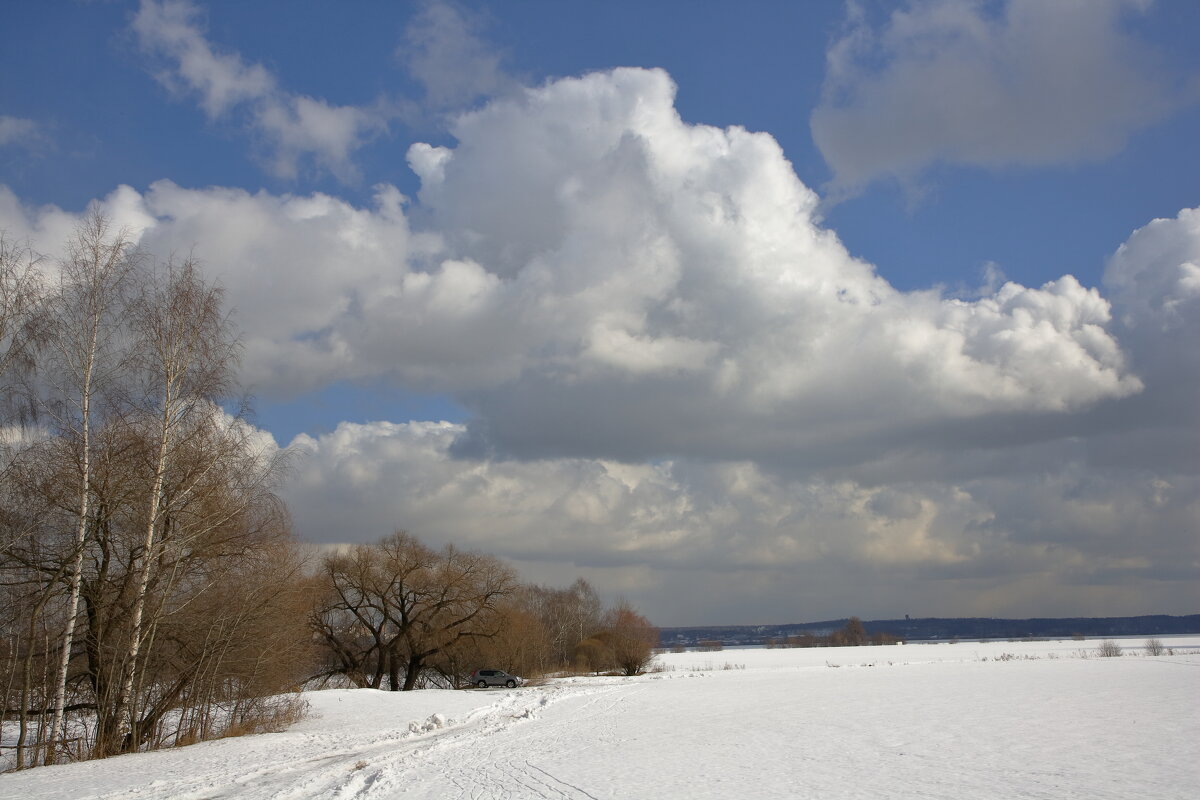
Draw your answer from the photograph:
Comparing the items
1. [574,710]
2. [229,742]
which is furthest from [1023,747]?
[229,742]

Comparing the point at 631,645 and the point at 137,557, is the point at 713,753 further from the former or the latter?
the point at 631,645

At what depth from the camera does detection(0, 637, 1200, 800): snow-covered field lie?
1405cm

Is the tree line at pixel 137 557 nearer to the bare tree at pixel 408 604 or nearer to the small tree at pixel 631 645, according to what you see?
the bare tree at pixel 408 604

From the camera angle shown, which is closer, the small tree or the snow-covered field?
the snow-covered field

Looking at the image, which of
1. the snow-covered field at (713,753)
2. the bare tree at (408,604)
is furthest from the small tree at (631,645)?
the snow-covered field at (713,753)

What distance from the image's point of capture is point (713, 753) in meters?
18.8

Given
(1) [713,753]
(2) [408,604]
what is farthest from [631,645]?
(1) [713,753]

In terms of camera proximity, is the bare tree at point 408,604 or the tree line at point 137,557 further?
the bare tree at point 408,604

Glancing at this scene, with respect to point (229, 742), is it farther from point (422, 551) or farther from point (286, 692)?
point (422, 551)

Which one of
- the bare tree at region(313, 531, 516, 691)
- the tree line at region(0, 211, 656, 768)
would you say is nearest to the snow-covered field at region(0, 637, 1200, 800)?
the tree line at region(0, 211, 656, 768)

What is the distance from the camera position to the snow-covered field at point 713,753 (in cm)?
1405

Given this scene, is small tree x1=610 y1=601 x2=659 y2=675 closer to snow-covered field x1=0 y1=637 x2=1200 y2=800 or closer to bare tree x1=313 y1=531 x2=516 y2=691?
bare tree x1=313 y1=531 x2=516 y2=691

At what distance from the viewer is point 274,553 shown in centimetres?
2595

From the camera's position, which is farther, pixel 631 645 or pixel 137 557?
pixel 631 645
